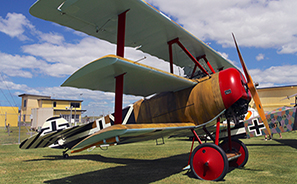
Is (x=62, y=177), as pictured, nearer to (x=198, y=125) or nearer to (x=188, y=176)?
(x=188, y=176)

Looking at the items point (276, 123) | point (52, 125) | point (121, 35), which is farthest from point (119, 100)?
point (276, 123)

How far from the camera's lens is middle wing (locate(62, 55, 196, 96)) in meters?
3.67

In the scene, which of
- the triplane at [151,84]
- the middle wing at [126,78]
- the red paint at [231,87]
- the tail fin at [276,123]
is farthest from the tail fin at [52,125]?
the tail fin at [276,123]

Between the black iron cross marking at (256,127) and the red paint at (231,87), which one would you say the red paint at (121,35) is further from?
the black iron cross marking at (256,127)

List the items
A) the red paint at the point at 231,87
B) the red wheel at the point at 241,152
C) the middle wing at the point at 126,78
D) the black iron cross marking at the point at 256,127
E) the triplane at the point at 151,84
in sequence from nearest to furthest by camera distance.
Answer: the middle wing at the point at 126,78 → the triplane at the point at 151,84 → the red paint at the point at 231,87 → the red wheel at the point at 241,152 → the black iron cross marking at the point at 256,127

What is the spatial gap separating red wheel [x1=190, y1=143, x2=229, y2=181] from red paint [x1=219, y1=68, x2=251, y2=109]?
41.0 inches

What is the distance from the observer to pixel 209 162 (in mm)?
4531

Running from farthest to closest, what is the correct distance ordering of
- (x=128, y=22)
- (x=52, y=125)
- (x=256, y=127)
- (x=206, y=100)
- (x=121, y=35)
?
(x=256, y=127) → (x=52, y=125) → (x=128, y=22) → (x=206, y=100) → (x=121, y=35)

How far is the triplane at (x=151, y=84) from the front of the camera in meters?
4.12

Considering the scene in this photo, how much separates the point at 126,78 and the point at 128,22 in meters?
1.42

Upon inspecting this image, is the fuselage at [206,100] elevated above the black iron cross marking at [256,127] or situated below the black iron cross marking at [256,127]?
above

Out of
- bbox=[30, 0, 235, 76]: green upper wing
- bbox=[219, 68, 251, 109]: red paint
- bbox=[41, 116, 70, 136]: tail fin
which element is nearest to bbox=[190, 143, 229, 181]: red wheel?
bbox=[219, 68, 251, 109]: red paint

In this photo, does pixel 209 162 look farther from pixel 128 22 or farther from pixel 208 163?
pixel 128 22

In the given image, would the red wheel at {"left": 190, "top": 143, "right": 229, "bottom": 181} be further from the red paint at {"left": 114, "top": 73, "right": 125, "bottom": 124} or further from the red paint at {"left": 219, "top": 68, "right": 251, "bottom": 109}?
the red paint at {"left": 114, "top": 73, "right": 125, "bottom": 124}
